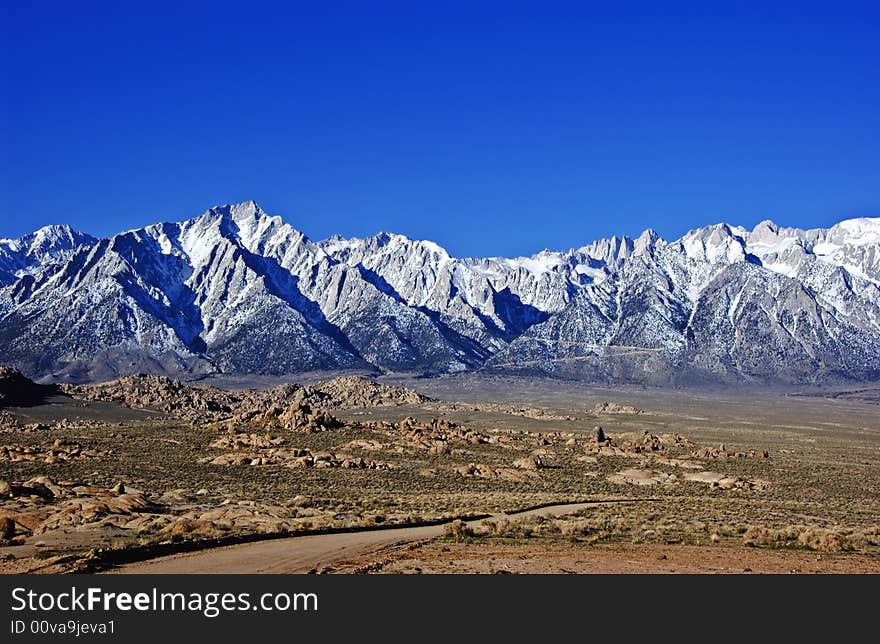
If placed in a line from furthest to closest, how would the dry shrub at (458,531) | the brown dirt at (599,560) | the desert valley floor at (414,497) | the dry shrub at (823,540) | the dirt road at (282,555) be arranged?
the dry shrub at (458,531) → the dry shrub at (823,540) → the desert valley floor at (414,497) → the brown dirt at (599,560) → the dirt road at (282,555)

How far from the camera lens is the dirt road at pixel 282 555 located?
840 inches

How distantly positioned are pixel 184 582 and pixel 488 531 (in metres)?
14.8

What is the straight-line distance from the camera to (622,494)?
47.8m

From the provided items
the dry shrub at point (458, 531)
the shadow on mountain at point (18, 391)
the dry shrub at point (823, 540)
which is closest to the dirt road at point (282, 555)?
the dry shrub at point (458, 531)

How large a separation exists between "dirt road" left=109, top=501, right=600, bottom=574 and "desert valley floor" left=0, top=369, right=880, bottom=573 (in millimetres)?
115

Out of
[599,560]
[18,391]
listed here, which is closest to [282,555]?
[599,560]

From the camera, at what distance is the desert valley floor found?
24.0 meters

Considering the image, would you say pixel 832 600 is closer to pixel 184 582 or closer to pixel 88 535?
pixel 184 582

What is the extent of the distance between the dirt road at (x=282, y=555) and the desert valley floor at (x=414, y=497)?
0.38ft

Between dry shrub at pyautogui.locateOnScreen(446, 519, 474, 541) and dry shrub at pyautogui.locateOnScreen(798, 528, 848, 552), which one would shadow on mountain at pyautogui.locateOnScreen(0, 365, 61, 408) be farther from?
dry shrub at pyautogui.locateOnScreen(798, 528, 848, 552)

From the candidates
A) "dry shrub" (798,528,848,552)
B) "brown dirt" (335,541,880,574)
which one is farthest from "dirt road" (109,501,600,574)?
"dry shrub" (798,528,848,552)

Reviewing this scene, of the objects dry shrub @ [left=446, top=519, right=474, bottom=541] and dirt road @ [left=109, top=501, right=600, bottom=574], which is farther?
dry shrub @ [left=446, top=519, right=474, bottom=541]

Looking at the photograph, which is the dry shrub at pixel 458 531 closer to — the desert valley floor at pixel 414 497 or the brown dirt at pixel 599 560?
the desert valley floor at pixel 414 497

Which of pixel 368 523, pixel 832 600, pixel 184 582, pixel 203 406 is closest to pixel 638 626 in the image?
pixel 832 600
